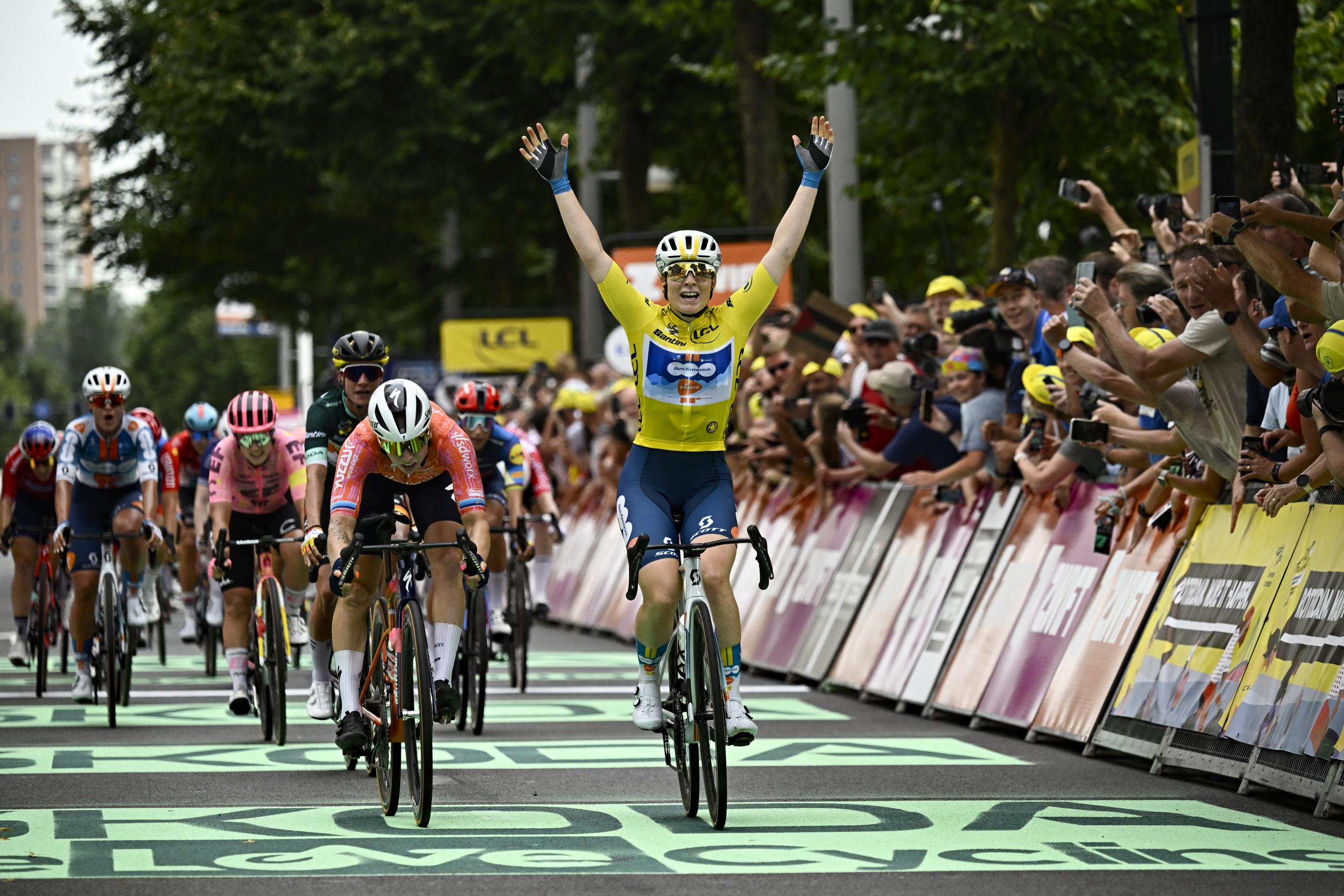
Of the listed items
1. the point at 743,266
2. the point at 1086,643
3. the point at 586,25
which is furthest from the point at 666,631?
the point at 586,25

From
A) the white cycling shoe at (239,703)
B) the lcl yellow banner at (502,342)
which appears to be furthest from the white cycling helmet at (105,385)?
the lcl yellow banner at (502,342)

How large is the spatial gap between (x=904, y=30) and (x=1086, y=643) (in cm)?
1016

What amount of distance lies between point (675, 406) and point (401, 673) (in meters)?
1.56

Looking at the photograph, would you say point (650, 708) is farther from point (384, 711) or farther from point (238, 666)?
point (238, 666)

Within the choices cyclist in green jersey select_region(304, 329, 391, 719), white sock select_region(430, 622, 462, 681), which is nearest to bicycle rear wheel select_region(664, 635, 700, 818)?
white sock select_region(430, 622, 462, 681)

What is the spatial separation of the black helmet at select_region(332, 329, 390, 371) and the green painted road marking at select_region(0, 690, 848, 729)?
313 centimetres

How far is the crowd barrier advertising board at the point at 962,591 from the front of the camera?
43.4 feet

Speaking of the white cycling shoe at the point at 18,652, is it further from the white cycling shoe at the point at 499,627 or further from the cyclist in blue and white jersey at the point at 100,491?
the white cycling shoe at the point at 499,627

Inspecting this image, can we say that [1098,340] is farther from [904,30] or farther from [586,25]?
[586,25]

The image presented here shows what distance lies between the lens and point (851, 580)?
15.2 m

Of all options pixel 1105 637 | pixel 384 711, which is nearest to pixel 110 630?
pixel 384 711

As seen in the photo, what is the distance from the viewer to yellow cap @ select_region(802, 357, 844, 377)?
1547cm

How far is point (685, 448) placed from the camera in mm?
9375

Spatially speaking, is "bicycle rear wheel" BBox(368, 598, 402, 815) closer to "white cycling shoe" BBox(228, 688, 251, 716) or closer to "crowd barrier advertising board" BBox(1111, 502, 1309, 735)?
"white cycling shoe" BBox(228, 688, 251, 716)
